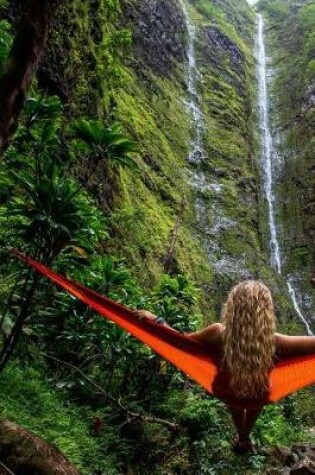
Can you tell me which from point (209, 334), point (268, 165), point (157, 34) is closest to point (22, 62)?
point (209, 334)

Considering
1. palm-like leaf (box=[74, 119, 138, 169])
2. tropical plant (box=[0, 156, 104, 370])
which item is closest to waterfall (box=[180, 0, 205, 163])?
palm-like leaf (box=[74, 119, 138, 169])

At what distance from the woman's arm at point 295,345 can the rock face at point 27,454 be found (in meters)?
1.42

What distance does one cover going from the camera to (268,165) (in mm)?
20703

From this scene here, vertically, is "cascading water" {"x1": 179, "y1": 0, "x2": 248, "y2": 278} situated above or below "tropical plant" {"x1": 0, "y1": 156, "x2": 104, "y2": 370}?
above

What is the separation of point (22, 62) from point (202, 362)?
1.75 metres

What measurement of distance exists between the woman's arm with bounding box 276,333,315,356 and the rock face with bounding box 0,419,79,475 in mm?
1423

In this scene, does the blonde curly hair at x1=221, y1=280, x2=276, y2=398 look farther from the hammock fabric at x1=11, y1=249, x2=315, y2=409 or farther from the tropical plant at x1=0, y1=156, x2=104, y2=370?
the tropical plant at x1=0, y1=156, x2=104, y2=370

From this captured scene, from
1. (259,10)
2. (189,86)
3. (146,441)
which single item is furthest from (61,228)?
(259,10)

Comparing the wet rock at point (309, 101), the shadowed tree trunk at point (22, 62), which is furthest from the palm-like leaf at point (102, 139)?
the wet rock at point (309, 101)

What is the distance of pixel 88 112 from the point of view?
9.27m

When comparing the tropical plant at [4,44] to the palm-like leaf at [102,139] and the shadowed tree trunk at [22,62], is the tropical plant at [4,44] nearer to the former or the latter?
the shadowed tree trunk at [22,62]

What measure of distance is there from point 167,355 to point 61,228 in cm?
117

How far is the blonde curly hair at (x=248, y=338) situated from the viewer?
2619 millimetres

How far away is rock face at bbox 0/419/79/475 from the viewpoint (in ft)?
9.64
